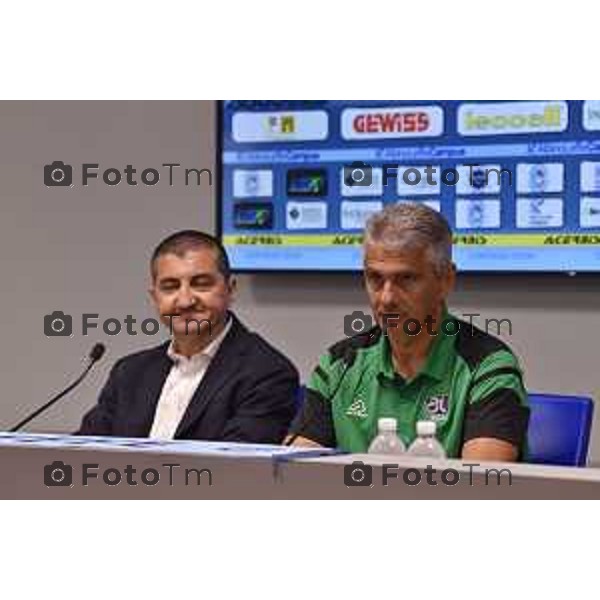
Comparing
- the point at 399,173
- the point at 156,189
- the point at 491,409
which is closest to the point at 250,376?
the point at 491,409

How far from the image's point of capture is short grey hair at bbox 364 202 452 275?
2074mm

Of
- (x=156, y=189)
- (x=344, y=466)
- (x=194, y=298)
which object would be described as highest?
(x=156, y=189)

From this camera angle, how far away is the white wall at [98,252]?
3.96 m

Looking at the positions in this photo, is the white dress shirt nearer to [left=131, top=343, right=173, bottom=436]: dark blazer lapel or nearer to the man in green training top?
[left=131, top=343, right=173, bottom=436]: dark blazer lapel

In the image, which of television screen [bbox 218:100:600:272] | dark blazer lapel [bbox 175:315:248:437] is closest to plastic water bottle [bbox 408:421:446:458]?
dark blazer lapel [bbox 175:315:248:437]

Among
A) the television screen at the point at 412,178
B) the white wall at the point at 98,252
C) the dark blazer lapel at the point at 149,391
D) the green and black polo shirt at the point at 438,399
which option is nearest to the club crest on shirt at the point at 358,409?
the green and black polo shirt at the point at 438,399

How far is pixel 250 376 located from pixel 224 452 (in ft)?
2.77

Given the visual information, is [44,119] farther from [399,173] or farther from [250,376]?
[250,376]

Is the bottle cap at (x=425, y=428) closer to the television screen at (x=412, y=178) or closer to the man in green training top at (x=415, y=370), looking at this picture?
the man in green training top at (x=415, y=370)

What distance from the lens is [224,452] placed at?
4.71ft

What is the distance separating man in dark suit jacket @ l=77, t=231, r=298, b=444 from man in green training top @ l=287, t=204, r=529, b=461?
0.44 feet

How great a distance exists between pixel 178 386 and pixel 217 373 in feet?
0.24

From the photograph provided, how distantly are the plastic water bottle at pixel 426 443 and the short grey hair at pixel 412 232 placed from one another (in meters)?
0.30

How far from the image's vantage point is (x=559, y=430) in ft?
7.16
